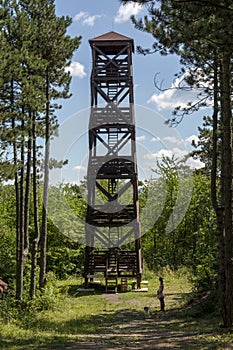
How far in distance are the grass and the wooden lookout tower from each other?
200 cm

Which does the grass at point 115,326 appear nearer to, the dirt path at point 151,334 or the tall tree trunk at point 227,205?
the dirt path at point 151,334

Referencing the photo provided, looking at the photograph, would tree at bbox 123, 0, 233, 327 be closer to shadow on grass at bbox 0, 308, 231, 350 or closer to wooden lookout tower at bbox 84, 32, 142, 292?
shadow on grass at bbox 0, 308, 231, 350

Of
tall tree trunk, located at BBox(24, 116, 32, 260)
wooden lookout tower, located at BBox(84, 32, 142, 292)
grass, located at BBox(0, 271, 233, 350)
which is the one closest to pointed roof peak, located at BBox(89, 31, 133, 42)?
wooden lookout tower, located at BBox(84, 32, 142, 292)

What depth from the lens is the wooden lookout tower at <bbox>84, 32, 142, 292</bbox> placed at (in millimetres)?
19750

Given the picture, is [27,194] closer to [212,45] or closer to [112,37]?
[212,45]

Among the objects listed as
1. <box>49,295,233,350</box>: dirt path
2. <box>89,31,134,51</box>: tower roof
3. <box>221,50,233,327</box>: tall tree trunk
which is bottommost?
<box>49,295,233,350</box>: dirt path

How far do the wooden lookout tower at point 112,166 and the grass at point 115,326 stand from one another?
6.58 feet

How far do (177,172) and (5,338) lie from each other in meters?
24.8

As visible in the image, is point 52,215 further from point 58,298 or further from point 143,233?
point 58,298

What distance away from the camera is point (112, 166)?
65.3 ft

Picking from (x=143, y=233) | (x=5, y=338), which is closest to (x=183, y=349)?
(x=5, y=338)

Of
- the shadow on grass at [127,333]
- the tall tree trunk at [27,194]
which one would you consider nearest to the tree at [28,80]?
the tall tree trunk at [27,194]

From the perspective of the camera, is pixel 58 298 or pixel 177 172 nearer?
pixel 58 298

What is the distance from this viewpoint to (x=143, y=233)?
32500 millimetres
